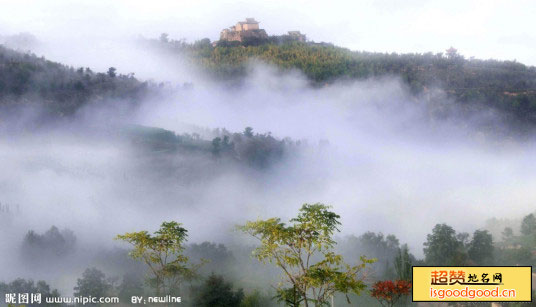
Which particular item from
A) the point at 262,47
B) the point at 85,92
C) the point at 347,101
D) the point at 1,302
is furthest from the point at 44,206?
the point at 347,101

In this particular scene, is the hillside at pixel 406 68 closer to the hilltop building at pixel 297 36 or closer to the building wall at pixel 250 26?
the building wall at pixel 250 26

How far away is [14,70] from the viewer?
85.9m

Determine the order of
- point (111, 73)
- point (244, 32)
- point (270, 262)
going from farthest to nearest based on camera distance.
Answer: point (244, 32)
point (111, 73)
point (270, 262)

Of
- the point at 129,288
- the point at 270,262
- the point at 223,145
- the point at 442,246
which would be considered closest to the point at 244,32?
the point at 223,145

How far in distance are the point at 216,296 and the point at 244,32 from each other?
83117 mm

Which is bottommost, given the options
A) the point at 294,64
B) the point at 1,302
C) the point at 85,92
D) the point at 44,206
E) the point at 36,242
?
the point at 1,302

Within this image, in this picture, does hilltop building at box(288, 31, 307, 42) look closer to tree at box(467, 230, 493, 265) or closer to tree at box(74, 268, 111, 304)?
tree at box(467, 230, 493, 265)

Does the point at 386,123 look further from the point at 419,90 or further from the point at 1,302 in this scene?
the point at 1,302

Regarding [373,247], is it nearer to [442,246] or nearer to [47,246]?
[442,246]

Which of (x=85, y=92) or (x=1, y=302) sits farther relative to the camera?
(x=85, y=92)

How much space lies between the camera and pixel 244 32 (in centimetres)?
10850

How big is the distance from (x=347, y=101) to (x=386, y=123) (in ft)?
30.5

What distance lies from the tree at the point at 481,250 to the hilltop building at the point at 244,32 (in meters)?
72.9

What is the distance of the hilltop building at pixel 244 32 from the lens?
108m
